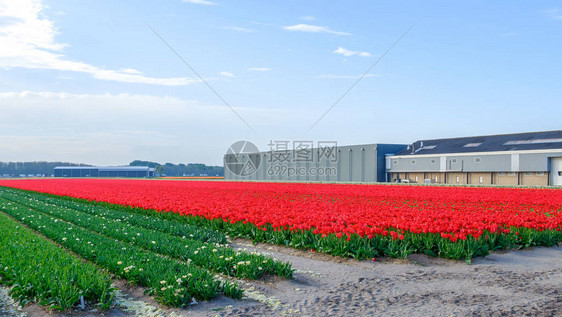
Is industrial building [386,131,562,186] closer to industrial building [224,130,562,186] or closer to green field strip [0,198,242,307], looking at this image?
industrial building [224,130,562,186]

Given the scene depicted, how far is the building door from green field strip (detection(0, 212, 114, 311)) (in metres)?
49.0

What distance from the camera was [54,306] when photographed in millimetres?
6664

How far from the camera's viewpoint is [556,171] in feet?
151

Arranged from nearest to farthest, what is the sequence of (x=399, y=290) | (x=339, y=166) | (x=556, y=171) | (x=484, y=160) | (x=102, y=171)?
(x=399, y=290) < (x=556, y=171) < (x=484, y=160) < (x=339, y=166) < (x=102, y=171)

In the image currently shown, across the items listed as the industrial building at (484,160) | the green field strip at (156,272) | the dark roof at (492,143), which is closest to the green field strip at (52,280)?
the green field strip at (156,272)

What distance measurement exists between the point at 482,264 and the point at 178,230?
8398 millimetres

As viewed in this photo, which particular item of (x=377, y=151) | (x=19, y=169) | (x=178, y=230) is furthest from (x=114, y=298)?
(x=19, y=169)

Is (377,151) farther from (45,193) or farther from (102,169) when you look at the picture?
(102,169)

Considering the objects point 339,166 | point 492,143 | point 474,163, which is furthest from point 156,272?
point 339,166

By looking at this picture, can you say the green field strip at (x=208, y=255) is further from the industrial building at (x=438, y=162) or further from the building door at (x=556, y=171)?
the industrial building at (x=438, y=162)

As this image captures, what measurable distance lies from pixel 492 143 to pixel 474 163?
427 centimetres

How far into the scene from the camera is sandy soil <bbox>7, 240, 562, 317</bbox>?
6879 millimetres

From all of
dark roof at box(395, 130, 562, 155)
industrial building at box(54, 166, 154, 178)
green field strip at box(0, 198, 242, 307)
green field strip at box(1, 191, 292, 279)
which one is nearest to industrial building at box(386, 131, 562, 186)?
dark roof at box(395, 130, 562, 155)

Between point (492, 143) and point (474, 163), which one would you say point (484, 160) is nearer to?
point (474, 163)
